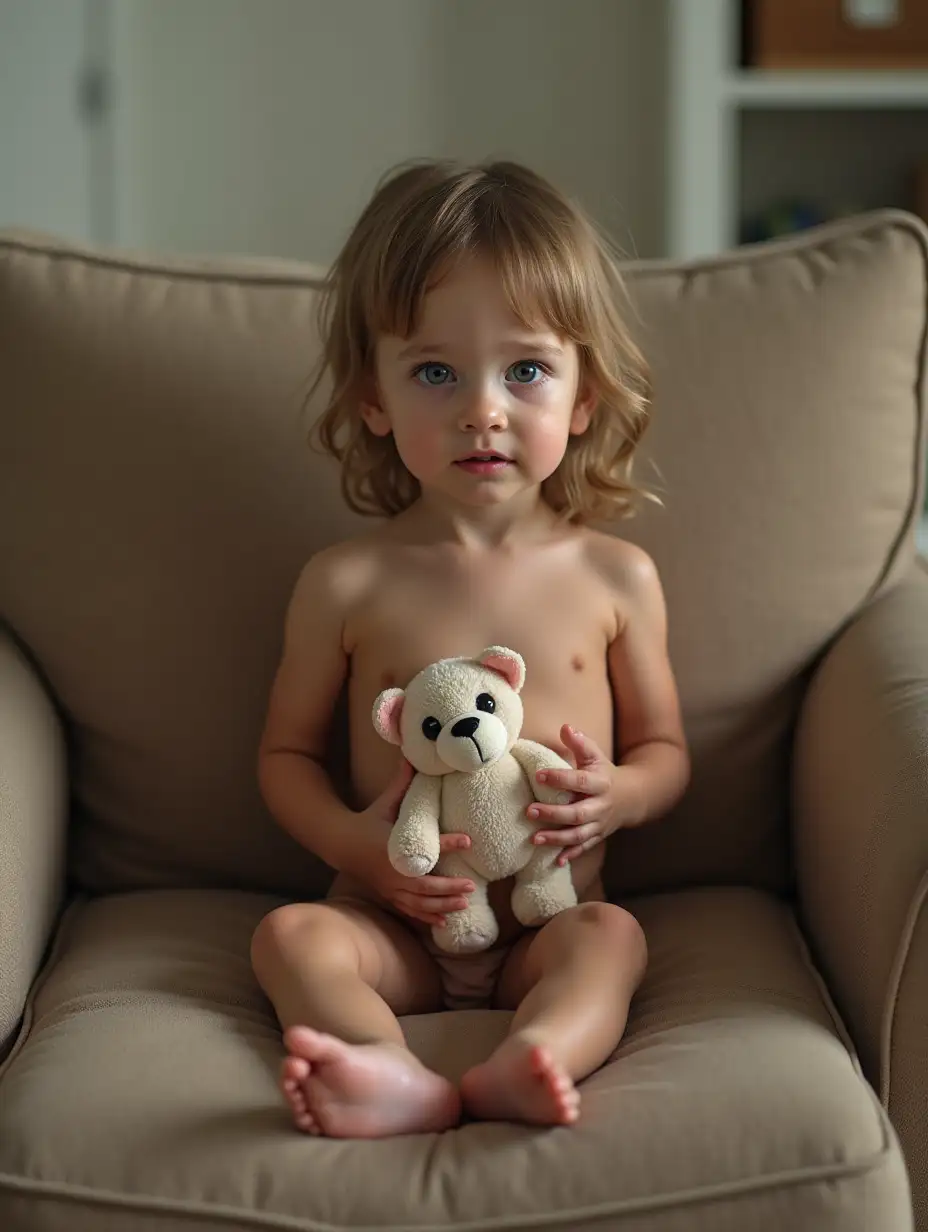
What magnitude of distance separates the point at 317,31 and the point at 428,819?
6.08 ft

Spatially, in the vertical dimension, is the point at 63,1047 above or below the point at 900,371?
below

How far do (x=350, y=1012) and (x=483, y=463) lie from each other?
416mm

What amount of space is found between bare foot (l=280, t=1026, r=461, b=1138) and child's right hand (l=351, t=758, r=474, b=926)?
18cm

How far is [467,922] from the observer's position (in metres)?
1.08

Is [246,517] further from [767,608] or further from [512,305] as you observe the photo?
[767,608]

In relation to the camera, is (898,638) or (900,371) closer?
(898,638)

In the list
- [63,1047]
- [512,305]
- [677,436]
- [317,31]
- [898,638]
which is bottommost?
[63,1047]

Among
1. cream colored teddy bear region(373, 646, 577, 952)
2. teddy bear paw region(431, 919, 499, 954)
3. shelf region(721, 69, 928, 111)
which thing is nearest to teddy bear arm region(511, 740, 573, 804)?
cream colored teddy bear region(373, 646, 577, 952)

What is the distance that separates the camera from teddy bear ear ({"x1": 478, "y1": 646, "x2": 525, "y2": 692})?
3.57 feet

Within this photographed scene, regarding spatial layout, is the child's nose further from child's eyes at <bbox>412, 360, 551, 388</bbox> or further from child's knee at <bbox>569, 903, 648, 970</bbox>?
child's knee at <bbox>569, 903, 648, 970</bbox>

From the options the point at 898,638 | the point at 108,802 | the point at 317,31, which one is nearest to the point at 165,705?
the point at 108,802

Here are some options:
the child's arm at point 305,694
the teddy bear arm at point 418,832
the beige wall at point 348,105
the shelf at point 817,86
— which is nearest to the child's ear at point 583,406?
the child's arm at point 305,694

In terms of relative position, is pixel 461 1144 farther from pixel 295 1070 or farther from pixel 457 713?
pixel 457 713

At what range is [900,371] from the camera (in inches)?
A: 52.9
